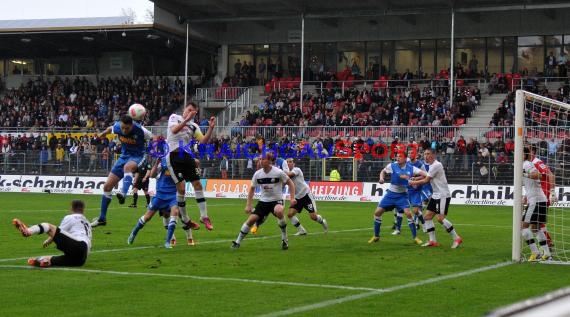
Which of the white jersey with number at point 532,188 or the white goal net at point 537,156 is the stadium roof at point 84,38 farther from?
the white jersey with number at point 532,188

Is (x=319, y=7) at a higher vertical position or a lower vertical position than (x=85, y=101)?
higher

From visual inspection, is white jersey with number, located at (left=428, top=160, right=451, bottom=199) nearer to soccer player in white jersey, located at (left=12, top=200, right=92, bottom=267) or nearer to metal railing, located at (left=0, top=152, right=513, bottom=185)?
soccer player in white jersey, located at (left=12, top=200, right=92, bottom=267)

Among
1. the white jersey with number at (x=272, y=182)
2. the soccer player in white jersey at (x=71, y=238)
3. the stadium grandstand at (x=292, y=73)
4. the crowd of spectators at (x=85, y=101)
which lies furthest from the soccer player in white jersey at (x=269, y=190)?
the crowd of spectators at (x=85, y=101)

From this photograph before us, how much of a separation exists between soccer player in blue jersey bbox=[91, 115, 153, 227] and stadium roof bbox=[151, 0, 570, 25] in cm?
3306

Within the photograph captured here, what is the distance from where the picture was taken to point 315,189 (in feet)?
131

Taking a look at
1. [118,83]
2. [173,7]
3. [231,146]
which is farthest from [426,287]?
[118,83]

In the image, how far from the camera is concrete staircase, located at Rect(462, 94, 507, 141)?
40.9 metres

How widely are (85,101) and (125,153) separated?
134ft

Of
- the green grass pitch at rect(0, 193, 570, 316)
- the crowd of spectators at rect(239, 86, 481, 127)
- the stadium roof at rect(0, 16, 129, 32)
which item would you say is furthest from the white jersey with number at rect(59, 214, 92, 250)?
the stadium roof at rect(0, 16, 129, 32)

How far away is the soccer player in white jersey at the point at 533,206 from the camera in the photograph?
1470cm

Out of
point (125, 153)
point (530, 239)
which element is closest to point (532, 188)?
point (530, 239)

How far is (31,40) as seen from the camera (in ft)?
186

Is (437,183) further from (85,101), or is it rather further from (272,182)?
(85,101)

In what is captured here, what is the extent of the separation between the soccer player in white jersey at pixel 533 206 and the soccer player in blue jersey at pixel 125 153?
7.37 m
